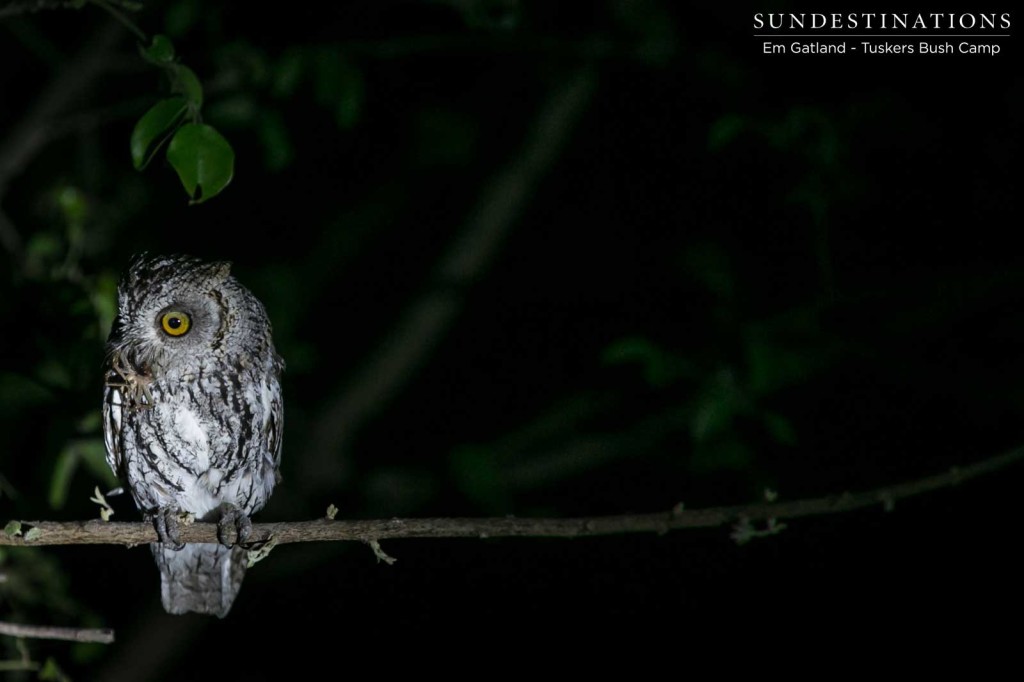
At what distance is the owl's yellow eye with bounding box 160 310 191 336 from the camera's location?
2.07 m

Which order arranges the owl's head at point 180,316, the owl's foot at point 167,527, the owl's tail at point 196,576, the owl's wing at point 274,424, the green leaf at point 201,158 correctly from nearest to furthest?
the green leaf at point 201,158, the owl's foot at point 167,527, the owl's head at point 180,316, the owl's wing at point 274,424, the owl's tail at point 196,576

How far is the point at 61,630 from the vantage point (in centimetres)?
153

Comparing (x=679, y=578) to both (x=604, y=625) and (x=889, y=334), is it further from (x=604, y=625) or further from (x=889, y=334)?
(x=889, y=334)

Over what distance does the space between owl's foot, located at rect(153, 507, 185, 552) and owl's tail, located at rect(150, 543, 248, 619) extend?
0.55m

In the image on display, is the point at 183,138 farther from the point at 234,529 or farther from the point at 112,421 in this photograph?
the point at 112,421

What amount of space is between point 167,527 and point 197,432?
14.4 inches

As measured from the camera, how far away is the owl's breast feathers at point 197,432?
218 centimetres

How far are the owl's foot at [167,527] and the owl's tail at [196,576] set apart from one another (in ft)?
1.80

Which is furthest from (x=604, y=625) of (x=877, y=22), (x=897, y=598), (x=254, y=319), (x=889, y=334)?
(x=877, y=22)

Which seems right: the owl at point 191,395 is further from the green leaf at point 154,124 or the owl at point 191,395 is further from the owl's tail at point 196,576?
the green leaf at point 154,124

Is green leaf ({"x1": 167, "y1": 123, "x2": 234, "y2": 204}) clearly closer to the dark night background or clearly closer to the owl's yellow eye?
the owl's yellow eye

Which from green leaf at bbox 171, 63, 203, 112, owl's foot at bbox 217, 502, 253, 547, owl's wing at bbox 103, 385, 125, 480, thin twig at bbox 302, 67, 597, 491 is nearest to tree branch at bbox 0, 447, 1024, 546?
owl's foot at bbox 217, 502, 253, 547

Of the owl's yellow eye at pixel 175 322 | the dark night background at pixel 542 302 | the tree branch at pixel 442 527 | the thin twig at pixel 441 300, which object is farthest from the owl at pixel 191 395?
the thin twig at pixel 441 300

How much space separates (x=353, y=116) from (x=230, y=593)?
1404 mm
